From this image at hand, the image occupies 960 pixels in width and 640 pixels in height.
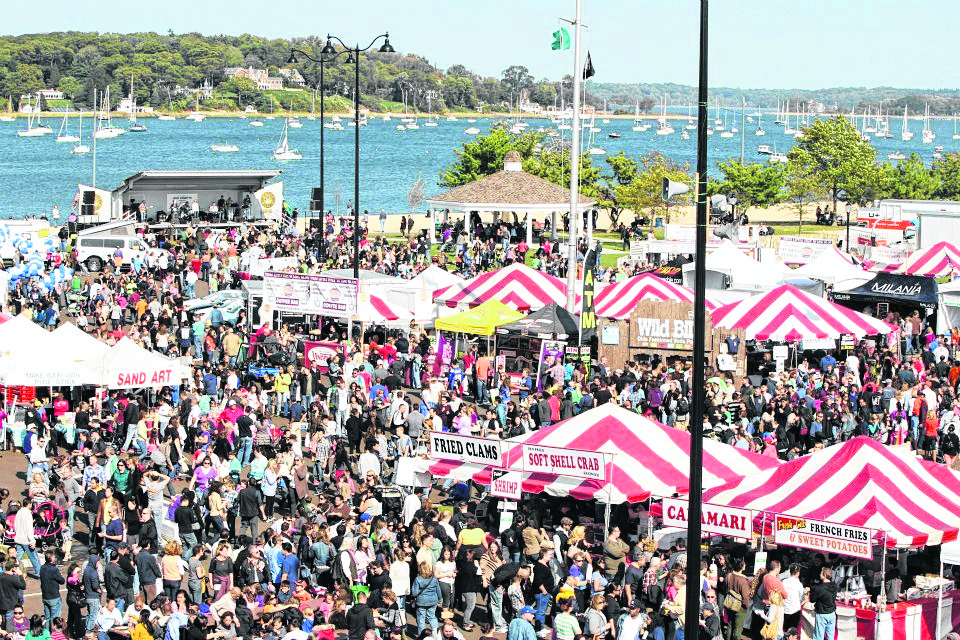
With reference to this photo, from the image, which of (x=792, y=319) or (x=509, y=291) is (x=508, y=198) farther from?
(x=792, y=319)

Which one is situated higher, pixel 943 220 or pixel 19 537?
pixel 943 220

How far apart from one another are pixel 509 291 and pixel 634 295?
2.93 m

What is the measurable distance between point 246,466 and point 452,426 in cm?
344

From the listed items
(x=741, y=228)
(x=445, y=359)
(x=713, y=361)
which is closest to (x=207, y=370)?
(x=445, y=359)

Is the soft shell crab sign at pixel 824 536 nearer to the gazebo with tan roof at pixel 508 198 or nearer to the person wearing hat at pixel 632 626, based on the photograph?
the person wearing hat at pixel 632 626

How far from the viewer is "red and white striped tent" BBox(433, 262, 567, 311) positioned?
112 feet

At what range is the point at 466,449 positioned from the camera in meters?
19.5

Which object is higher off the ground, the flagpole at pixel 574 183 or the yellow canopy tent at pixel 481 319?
the flagpole at pixel 574 183

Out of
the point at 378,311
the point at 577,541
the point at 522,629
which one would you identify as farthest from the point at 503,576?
the point at 378,311

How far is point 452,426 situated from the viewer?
79.2 ft

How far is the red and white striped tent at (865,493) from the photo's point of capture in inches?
661

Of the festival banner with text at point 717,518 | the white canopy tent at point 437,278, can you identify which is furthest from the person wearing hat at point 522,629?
the white canopy tent at point 437,278

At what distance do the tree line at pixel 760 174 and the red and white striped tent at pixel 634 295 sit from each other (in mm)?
30988

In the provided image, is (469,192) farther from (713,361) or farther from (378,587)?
(378,587)
